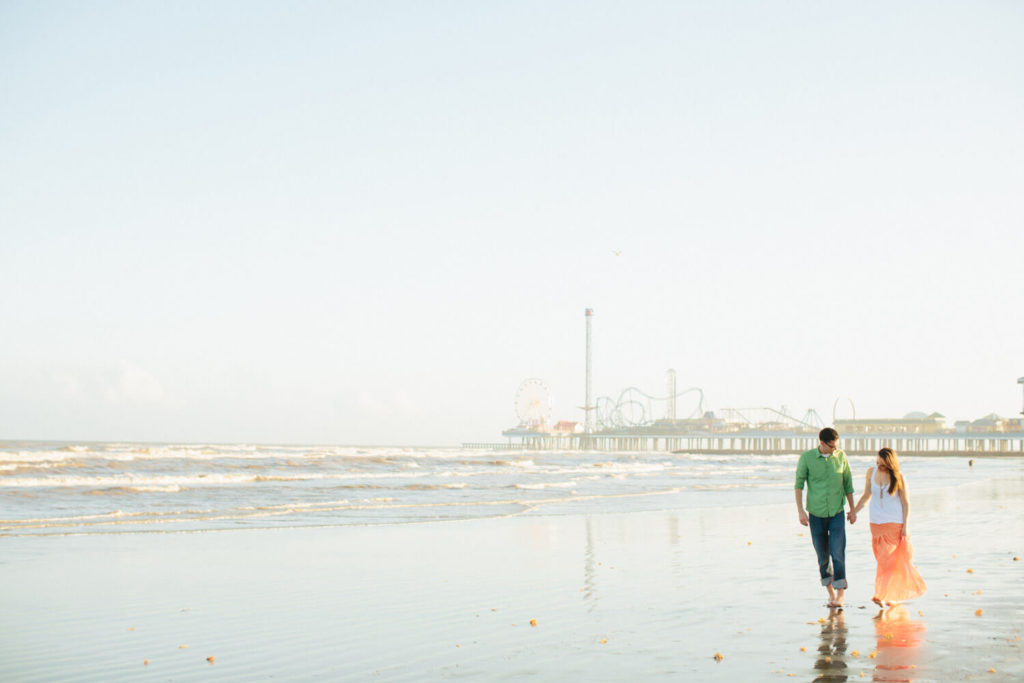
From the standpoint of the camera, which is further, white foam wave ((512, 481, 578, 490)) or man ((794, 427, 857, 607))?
white foam wave ((512, 481, 578, 490))

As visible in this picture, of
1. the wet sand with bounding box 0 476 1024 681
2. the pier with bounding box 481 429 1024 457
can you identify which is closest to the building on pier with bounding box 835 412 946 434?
the pier with bounding box 481 429 1024 457

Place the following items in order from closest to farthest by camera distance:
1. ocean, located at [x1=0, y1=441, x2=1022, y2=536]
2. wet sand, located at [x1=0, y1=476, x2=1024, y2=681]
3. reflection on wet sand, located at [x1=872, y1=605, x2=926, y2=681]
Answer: reflection on wet sand, located at [x1=872, y1=605, x2=926, y2=681]
wet sand, located at [x1=0, y1=476, x2=1024, y2=681]
ocean, located at [x1=0, y1=441, x2=1022, y2=536]

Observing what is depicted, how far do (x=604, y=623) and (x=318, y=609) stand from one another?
2.94 m

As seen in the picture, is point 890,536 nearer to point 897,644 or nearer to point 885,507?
point 885,507

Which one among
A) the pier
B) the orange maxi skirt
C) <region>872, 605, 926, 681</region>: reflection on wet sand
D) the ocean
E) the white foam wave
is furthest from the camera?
the pier

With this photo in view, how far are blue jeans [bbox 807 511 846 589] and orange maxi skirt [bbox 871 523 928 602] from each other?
12.9 inches

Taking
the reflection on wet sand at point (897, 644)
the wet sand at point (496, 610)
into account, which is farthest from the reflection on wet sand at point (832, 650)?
the reflection on wet sand at point (897, 644)

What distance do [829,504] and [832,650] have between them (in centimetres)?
231

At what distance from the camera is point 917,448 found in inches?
5300

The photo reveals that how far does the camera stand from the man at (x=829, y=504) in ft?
30.1

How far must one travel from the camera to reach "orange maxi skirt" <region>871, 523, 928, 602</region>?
8914mm

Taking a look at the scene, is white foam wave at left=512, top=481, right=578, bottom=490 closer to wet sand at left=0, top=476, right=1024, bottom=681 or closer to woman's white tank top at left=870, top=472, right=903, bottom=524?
wet sand at left=0, top=476, right=1024, bottom=681

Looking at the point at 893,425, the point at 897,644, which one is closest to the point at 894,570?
the point at 897,644

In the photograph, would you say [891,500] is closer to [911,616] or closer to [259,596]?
[911,616]
